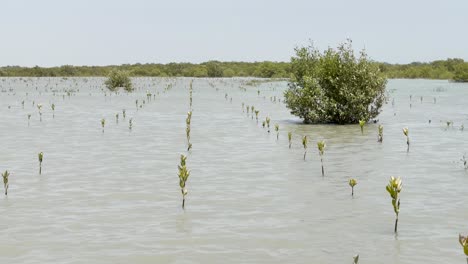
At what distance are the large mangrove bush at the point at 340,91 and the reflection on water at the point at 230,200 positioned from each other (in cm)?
550

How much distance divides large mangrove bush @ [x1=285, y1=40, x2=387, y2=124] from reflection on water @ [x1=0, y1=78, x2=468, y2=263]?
217 inches

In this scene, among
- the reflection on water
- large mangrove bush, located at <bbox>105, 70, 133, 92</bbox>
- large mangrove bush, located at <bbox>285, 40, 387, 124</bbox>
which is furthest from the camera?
large mangrove bush, located at <bbox>105, 70, 133, 92</bbox>

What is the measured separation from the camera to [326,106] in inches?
1245

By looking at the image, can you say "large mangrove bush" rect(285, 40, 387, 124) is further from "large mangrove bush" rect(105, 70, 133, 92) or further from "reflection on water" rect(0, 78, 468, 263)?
"large mangrove bush" rect(105, 70, 133, 92)

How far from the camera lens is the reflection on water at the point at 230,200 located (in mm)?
9289

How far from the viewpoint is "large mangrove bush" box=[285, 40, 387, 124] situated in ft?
103

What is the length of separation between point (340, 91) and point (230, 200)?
19.2m

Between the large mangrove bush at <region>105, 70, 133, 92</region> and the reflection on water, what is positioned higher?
the large mangrove bush at <region>105, 70, 133, 92</region>

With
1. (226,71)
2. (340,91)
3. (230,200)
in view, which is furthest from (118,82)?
(226,71)

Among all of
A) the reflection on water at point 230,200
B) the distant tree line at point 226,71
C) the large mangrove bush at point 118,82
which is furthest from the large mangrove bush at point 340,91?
the distant tree line at point 226,71

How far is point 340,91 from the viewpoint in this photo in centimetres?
3106

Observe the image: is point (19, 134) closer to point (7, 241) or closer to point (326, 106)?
point (326, 106)

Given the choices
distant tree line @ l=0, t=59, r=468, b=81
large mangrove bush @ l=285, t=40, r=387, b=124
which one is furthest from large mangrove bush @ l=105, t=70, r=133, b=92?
distant tree line @ l=0, t=59, r=468, b=81

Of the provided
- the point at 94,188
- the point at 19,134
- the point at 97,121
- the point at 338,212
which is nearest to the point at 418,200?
the point at 338,212
